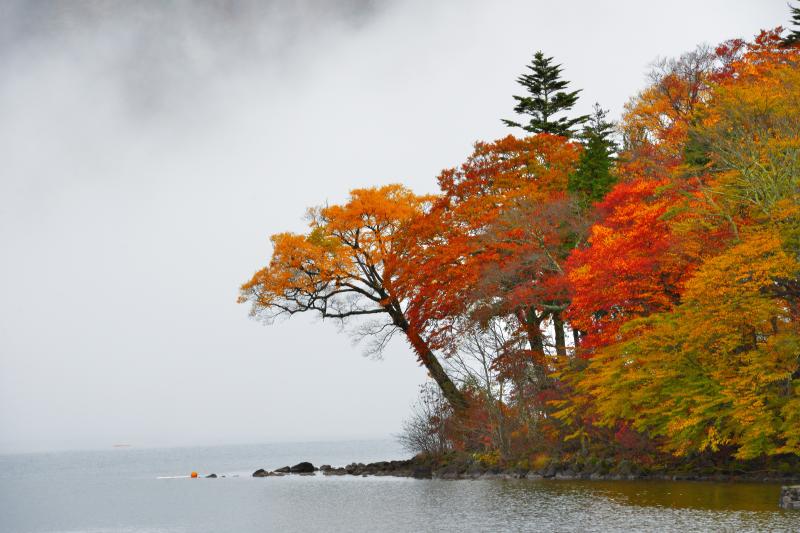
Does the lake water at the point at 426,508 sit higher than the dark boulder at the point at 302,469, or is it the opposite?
the dark boulder at the point at 302,469

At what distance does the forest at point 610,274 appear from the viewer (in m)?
25.2

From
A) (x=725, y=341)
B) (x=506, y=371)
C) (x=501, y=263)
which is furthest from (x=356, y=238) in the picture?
(x=725, y=341)

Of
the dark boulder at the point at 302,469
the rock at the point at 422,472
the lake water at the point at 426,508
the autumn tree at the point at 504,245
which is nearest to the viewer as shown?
the lake water at the point at 426,508

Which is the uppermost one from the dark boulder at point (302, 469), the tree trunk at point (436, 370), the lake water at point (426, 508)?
the tree trunk at point (436, 370)

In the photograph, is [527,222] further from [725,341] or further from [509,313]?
[725,341]

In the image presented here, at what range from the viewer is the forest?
2523 centimetres

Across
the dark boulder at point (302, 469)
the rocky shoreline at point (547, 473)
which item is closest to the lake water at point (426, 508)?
the rocky shoreline at point (547, 473)

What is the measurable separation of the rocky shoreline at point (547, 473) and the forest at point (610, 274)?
0.51 m

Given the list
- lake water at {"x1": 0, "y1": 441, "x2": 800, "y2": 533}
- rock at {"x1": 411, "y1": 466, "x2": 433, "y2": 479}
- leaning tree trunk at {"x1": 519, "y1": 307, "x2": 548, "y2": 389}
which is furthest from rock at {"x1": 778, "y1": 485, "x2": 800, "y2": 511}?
rock at {"x1": 411, "y1": 466, "x2": 433, "y2": 479}

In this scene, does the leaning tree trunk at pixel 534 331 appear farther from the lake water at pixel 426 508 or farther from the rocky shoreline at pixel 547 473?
the lake water at pixel 426 508

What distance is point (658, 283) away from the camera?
29516 millimetres

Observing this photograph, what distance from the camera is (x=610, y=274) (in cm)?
2973

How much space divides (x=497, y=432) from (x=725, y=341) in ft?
50.6

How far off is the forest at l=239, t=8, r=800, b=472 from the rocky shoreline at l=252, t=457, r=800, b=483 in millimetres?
513
